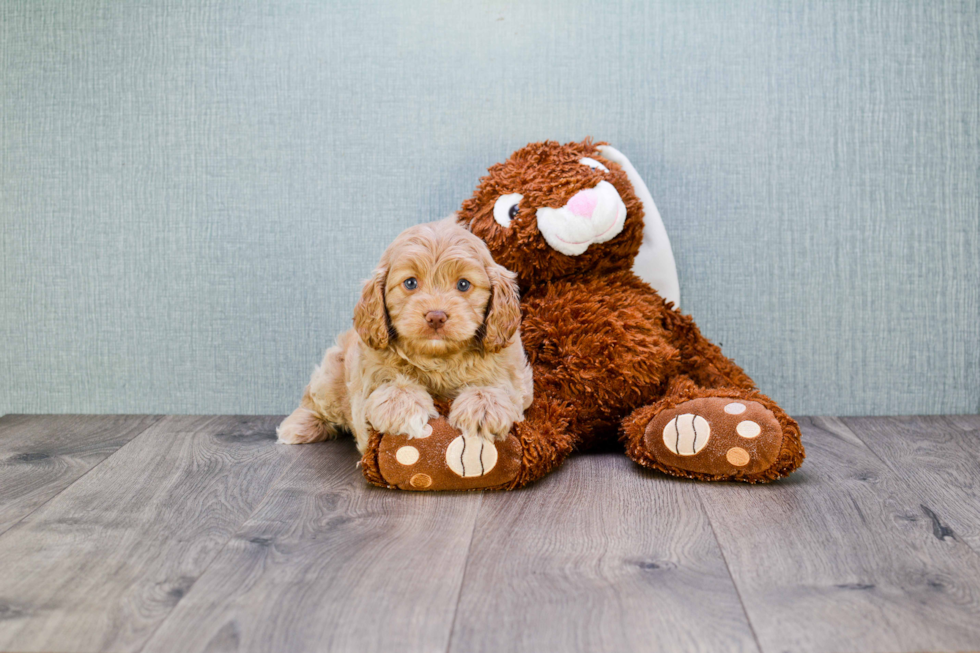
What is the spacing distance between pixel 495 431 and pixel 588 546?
0.97 ft

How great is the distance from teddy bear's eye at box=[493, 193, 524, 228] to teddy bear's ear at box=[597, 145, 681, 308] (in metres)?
0.27

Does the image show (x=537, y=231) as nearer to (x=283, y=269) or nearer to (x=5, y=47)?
(x=283, y=269)

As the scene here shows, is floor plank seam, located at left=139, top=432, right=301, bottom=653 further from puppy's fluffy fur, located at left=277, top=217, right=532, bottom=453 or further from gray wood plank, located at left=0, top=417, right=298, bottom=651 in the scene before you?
puppy's fluffy fur, located at left=277, top=217, right=532, bottom=453

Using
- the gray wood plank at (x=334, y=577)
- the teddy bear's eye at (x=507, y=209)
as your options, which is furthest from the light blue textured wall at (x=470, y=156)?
the gray wood plank at (x=334, y=577)

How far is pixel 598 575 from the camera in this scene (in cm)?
109

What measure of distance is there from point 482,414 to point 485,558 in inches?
12.0

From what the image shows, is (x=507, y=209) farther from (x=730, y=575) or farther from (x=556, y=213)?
(x=730, y=575)

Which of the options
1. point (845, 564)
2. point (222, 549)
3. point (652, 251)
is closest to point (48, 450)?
point (222, 549)

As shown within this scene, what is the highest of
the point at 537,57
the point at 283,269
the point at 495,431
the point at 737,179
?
the point at 537,57

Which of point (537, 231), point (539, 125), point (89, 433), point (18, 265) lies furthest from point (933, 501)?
point (18, 265)

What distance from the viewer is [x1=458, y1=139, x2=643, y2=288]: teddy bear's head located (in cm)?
165

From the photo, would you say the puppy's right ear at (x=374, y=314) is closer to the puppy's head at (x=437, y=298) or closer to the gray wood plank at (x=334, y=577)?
the puppy's head at (x=437, y=298)

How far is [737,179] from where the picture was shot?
200cm

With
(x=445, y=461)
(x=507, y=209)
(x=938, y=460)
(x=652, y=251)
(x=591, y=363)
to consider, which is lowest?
(x=938, y=460)
